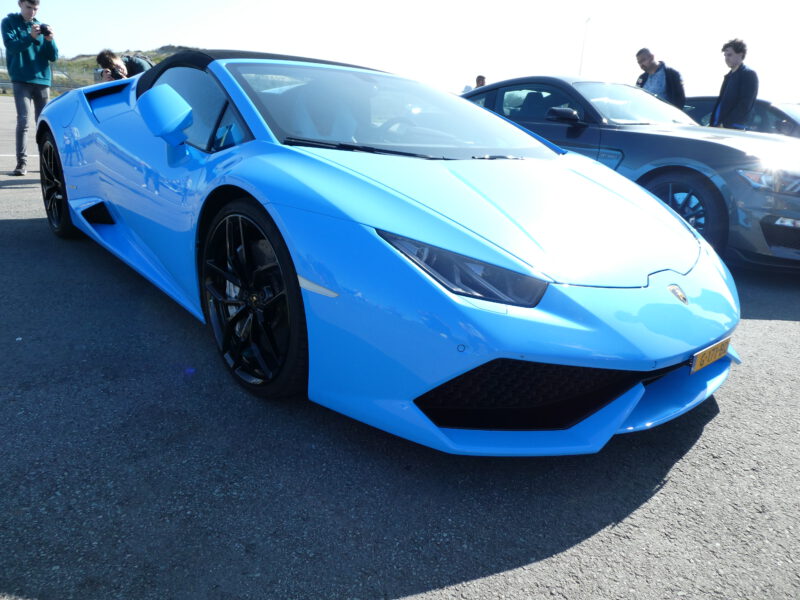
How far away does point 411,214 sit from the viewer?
5.86 feet

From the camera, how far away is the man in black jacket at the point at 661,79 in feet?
21.0

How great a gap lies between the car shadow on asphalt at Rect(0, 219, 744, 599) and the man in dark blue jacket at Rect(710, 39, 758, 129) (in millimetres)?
4727

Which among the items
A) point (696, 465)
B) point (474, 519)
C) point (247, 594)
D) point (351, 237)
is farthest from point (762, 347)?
point (247, 594)

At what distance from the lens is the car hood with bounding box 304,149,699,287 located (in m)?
1.79

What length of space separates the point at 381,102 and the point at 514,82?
294 centimetres

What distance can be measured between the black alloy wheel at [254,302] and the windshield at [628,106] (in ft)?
11.6

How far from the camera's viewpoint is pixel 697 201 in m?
4.24

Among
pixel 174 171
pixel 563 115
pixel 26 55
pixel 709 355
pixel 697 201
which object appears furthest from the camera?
pixel 26 55

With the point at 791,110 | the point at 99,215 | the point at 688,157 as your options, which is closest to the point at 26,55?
the point at 99,215

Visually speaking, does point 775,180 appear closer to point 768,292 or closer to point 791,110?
point 768,292

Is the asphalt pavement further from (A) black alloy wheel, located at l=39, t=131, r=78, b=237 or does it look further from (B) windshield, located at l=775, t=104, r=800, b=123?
(B) windshield, located at l=775, t=104, r=800, b=123

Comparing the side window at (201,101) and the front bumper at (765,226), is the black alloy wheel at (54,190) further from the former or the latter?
the front bumper at (765,226)

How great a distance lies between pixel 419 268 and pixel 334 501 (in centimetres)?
67

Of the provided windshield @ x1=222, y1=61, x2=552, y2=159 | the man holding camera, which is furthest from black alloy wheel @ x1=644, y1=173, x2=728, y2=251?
the man holding camera
